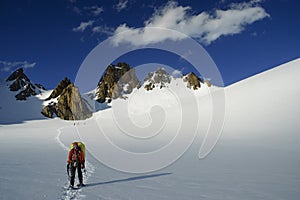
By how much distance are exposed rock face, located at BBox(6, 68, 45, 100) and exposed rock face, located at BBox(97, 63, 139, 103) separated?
38.8 m

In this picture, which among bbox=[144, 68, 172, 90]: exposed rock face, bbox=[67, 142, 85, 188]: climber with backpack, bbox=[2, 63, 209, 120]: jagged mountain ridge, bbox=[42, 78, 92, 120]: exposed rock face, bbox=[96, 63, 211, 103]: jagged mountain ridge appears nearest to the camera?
bbox=[67, 142, 85, 188]: climber with backpack

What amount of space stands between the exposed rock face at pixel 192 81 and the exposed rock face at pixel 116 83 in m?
35.2

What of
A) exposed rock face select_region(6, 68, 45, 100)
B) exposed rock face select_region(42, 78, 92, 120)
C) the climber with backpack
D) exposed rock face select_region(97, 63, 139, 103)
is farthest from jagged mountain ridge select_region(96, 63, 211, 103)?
the climber with backpack

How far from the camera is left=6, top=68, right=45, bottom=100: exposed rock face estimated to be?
444 feet

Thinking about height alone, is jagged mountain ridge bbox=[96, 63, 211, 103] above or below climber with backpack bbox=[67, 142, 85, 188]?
above

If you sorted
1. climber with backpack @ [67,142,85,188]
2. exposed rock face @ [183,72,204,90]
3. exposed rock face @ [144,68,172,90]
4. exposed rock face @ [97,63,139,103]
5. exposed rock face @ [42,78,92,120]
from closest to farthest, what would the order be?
climber with backpack @ [67,142,85,188]
exposed rock face @ [42,78,92,120]
exposed rock face @ [97,63,139,103]
exposed rock face @ [183,72,204,90]
exposed rock face @ [144,68,172,90]

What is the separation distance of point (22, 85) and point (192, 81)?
106206mm

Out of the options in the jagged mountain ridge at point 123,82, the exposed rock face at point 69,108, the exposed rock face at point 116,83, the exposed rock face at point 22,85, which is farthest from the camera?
the jagged mountain ridge at point 123,82

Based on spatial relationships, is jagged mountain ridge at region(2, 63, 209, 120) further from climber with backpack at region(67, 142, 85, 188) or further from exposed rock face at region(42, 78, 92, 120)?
climber with backpack at region(67, 142, 85, 188)

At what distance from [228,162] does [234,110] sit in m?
22.9

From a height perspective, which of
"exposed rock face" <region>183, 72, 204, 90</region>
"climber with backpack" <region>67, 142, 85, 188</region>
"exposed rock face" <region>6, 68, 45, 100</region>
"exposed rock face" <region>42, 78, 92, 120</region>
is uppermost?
"exposed rock face" <region>183, 72, 204, 90</region>

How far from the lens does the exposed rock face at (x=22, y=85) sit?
135375 mm

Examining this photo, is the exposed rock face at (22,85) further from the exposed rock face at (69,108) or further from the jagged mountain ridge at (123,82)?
the jagged mountain ridge at (123,82)

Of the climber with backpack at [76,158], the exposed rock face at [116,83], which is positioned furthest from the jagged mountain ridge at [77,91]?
the climber with backpack at [76,158]
